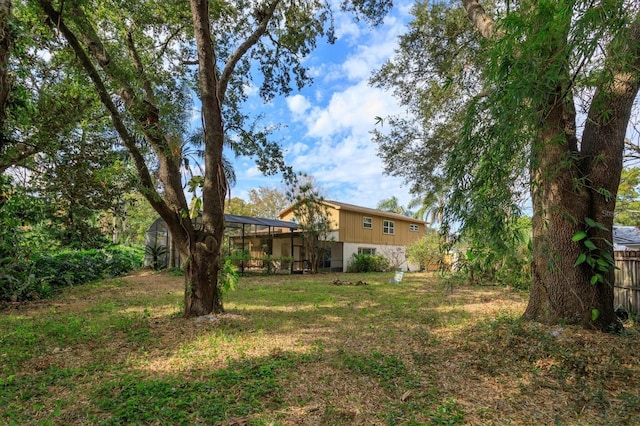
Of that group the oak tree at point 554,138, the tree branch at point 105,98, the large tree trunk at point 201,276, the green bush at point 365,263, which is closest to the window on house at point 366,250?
the green bush at point 365,263

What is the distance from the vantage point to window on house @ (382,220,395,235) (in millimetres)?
23681

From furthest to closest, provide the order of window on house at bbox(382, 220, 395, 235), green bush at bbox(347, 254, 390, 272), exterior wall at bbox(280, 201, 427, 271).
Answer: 1. window on house at bbox(382, 220, 395, 235)
2. exterior wall at bbox(280, 201, 427, 271)
3. green bush at bbox(347, 254, 390, 272)

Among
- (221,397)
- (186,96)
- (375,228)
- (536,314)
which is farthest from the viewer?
(375,228)

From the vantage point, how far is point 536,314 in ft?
15.9

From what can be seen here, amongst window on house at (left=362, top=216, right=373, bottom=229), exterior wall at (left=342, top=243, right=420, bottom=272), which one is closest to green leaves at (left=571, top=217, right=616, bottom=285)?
exterior wall at (left=342, top=243, right=420, bottom=272)

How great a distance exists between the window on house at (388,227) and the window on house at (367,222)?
133cm

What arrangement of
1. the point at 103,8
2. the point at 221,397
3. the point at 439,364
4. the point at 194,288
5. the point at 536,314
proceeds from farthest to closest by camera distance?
the point at 103,8 → the point at 194,288 → the point at 536,314 → the point at 439,364 → the point at 221,397

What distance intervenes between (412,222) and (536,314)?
21.3 metres

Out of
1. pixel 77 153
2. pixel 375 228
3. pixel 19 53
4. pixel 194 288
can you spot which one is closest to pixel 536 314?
pixel 194 288

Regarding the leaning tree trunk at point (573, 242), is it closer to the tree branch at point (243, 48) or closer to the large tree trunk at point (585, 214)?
the large tree trunk at point (585, 214)

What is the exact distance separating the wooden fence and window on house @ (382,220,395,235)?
59.5ft

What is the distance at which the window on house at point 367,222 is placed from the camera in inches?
880

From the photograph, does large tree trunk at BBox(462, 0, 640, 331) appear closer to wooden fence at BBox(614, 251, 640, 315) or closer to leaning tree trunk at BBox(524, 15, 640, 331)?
leaning tree trunk at BBox(524, 15, 640, 331)

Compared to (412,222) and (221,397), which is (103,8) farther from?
(412,222)
